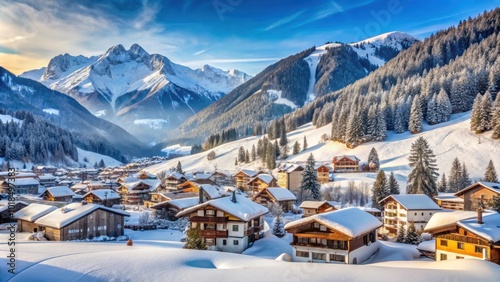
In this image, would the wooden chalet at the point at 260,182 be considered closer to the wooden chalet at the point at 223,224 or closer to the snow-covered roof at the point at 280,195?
the snow-covered roof at the point at 280,195

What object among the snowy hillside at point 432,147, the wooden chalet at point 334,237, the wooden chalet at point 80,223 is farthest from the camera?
the snowy hillside at point 432,147

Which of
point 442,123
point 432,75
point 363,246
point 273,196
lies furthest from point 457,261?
point 432,75

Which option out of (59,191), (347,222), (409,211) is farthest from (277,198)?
(59,191)

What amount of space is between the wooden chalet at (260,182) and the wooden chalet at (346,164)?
17670mm

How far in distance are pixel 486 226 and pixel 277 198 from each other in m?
41.8

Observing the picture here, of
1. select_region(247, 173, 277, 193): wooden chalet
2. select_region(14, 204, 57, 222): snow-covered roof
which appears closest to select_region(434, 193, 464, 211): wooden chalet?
select_region(247, 173, 277, 193): wooden chalet

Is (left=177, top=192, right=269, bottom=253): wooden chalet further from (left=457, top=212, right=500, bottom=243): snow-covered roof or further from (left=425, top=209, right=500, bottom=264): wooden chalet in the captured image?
(left=457, top=212, right=500, bottom=243): snow-covered roof

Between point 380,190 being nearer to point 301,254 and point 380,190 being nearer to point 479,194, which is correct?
point 479,194

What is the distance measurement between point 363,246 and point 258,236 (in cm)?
1253

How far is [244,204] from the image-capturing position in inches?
1598

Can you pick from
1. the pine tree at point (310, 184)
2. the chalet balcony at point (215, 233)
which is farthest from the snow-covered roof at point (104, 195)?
the chalet balcony at point (215, 233)

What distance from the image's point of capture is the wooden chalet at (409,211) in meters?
49.4

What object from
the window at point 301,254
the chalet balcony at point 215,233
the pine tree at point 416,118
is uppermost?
the pine tree at point 416,118

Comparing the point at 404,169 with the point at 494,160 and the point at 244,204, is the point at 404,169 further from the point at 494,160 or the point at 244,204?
the point at 244,204
